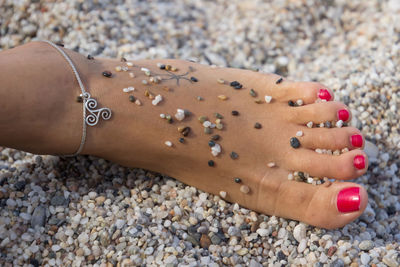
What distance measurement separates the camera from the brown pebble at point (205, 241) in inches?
52.5

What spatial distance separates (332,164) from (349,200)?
13 cm

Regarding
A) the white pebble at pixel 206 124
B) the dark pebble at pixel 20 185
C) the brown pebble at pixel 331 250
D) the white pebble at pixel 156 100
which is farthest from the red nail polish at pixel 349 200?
the dark pebble at pixel 20 185

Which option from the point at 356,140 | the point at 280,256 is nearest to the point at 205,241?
the point at 280,256

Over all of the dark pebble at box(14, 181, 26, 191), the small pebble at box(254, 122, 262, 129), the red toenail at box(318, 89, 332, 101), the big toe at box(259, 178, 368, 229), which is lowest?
the dark pebble at box(14, 181, 26, 191)

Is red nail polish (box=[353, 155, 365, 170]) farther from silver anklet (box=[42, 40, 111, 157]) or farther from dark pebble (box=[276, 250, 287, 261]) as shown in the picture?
silver anklet (box=[42, 40, 111, 157])

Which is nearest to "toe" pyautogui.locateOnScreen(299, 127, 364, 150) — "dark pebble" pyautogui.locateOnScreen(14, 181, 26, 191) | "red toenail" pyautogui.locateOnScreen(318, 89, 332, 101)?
"red toenail" pyautogui.locateOnScreen(318, 89, 332, 101)

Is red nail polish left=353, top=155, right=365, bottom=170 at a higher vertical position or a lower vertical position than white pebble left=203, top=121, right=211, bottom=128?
higher

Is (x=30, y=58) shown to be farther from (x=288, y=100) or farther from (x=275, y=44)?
(x=275, y=44)

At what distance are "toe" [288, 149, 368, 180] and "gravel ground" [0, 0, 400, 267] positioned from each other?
0.49 ft

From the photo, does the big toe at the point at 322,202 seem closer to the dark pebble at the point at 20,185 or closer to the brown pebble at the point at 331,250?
the brown pebble at the point at 331,250

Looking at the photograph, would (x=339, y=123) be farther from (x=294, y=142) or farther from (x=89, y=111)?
(x=89, y=111)

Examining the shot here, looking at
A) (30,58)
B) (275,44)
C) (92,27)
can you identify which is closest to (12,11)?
(92,27)

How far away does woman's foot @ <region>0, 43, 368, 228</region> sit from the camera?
142cm

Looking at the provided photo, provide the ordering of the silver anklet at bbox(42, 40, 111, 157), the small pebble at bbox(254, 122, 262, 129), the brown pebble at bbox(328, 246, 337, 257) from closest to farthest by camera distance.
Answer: the brown pebble at bbox(328, 246, 337, 257) < the silver anklet at bbox(42, 40, 111, 157) < the small pebble at bbox(254, 122, 262, 129)
